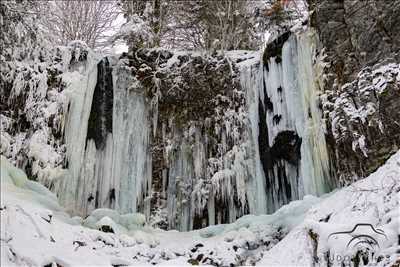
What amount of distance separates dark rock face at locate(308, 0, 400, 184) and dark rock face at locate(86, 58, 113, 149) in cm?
441

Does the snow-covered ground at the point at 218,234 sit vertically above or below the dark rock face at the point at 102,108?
below

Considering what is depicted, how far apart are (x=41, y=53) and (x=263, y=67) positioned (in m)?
4.62

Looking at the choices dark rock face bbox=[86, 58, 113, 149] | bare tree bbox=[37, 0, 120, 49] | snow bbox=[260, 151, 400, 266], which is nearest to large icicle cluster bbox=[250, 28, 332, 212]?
snow bbox=[260, 151, 400, 266]

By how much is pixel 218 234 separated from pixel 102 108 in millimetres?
3650

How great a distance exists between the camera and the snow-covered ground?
3.95 metres

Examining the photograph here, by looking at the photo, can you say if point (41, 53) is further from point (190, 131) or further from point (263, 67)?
point (263, 67)

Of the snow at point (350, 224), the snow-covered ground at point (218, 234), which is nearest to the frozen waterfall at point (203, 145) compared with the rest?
the snow-covered ground at point (218, 234)

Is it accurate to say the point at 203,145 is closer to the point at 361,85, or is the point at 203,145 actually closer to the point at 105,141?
the point at 105,141

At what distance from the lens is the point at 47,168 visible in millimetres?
8461

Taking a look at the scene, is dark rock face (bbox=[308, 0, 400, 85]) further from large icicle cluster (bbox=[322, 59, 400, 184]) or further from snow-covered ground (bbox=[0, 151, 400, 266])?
snow-covered ground (bbox=[0, 151, 400, 266])

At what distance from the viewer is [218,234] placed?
26.3 ft

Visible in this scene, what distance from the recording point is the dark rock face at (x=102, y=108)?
30.0ft

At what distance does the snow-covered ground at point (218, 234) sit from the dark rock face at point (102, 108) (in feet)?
6.00

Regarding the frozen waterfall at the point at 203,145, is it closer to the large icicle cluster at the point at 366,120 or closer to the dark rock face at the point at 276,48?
the dark rock face at the point at 276,48
